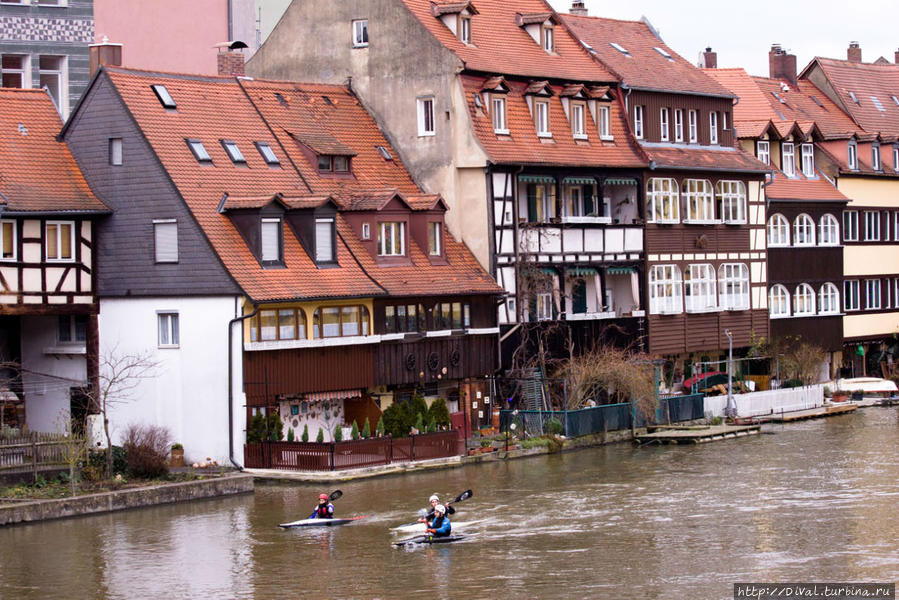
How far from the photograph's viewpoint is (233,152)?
51.4 metres


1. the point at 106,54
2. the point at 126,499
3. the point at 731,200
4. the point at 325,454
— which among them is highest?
the point at 106,54

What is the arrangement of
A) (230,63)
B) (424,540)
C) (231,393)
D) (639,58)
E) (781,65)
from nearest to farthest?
(424,540), (231,393), (230,63), (639,58), (781,65)

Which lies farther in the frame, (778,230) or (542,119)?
(778,230)

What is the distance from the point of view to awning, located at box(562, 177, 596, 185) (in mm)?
59900

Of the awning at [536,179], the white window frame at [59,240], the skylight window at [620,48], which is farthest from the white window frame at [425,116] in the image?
the white window frame at [59,240]

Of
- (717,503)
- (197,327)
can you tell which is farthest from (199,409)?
(717,503)

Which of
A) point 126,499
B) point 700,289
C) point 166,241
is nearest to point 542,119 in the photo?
point 700,289

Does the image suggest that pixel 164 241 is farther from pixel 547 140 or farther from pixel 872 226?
pixel 872 226

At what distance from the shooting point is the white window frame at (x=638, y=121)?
63.7 metres

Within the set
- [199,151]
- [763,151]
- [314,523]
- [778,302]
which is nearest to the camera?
[314,523]

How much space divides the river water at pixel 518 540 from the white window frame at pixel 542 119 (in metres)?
13.6

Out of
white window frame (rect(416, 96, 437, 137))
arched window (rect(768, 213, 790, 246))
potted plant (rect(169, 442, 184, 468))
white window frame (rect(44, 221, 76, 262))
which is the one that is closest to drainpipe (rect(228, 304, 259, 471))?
potted plant (rect(169, 442, 184, 468))

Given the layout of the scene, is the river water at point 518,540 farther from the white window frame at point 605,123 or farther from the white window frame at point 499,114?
the white window frame at point 605,123

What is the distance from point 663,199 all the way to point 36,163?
950 inches
